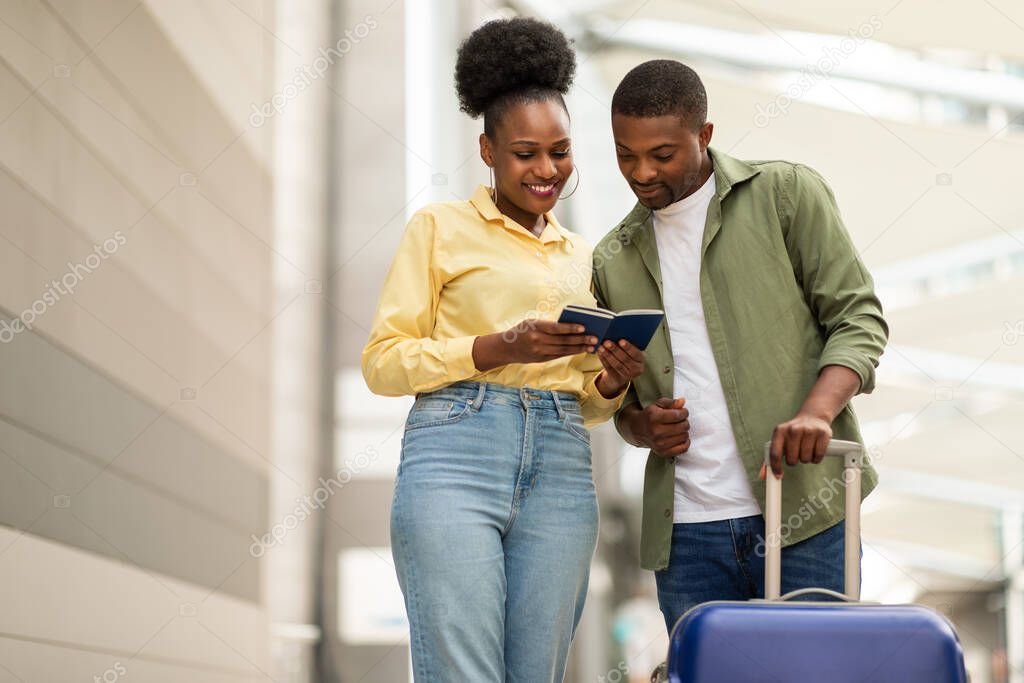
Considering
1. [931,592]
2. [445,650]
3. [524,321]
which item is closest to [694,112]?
[524,321]

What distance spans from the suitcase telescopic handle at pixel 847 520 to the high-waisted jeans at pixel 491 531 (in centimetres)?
34

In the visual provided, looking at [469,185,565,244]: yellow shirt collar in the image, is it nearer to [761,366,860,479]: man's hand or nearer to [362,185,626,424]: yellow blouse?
[362,185,626,424]: yellow blouse

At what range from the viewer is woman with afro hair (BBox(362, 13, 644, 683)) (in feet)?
5.90

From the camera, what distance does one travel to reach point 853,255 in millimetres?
1934

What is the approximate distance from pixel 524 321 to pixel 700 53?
14.1ft

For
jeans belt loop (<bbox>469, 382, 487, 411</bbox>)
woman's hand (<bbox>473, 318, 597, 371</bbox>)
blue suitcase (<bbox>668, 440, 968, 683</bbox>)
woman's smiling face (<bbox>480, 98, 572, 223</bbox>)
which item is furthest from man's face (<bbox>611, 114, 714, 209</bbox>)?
blue suitcase (<bbox>668, 440, 968, 683</bbox>)

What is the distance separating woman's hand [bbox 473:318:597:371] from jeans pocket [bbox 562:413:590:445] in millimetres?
175

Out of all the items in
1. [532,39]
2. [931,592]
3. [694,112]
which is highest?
[532,39]

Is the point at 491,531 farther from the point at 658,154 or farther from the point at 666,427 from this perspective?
the point at 658,154

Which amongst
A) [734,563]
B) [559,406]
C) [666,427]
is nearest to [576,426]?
[559,406]

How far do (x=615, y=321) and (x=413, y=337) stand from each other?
0.37 metres

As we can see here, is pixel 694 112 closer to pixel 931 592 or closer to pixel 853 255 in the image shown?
pixel 853 255

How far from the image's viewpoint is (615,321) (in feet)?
5.82

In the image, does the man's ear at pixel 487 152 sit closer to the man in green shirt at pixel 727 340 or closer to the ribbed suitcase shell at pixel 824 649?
the man in green shirt at pixel 727 340
